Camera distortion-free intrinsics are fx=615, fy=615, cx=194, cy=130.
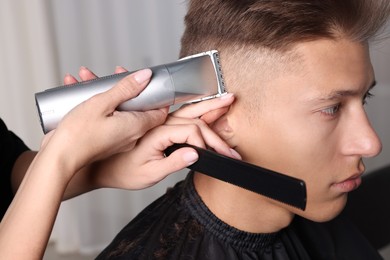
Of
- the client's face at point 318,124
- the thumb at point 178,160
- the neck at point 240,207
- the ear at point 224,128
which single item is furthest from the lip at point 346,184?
the thumb at point 178,160

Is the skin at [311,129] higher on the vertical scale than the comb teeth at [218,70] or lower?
lower

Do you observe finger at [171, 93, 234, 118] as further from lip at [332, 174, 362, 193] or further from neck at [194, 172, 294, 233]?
lip at [332, 174, 362, 193]

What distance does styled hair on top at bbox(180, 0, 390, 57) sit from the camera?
116cm

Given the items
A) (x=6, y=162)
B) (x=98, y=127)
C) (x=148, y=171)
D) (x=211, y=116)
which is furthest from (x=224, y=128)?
(x=6, y=162)

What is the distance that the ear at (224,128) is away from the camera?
1.23 meters

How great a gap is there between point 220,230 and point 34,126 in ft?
5.68

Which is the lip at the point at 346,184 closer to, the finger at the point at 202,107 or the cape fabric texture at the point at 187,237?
the cape fabric texture at the point at 187,237

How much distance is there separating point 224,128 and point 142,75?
279mm

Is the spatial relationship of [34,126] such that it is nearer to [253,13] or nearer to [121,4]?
[121,4]

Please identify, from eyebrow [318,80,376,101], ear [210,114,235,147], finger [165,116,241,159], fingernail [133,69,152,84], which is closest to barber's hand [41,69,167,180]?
fingernail [133,69,152,84]

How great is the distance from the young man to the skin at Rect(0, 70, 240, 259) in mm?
153

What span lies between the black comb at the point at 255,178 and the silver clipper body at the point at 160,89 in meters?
0.12

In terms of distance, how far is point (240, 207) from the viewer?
1272mm

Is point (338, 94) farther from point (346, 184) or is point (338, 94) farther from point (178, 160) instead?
point (178, 160)
